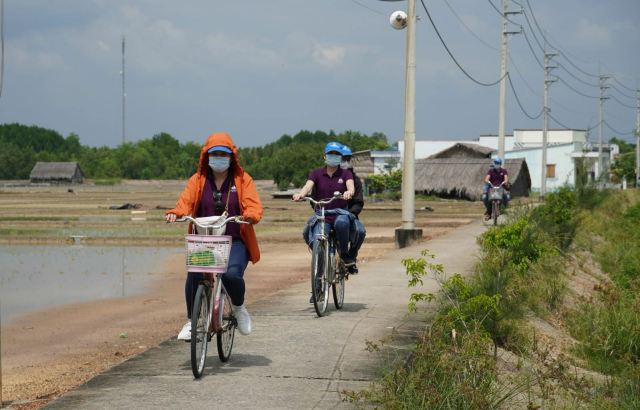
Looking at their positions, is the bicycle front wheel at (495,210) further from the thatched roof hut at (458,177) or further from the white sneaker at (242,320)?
the thatched roof hut at (458,177)

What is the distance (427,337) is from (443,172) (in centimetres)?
5450

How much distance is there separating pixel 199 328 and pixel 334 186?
144 inches

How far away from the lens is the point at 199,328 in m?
7.21

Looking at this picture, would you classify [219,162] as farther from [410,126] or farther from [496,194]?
[496,194]

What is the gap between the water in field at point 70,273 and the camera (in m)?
15.8

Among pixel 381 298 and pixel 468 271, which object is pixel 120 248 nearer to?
pixel 468 271

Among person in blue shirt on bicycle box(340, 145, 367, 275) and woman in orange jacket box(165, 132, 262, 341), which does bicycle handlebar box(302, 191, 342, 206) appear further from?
woman in orange jacket box(165, 132, 262, 341)

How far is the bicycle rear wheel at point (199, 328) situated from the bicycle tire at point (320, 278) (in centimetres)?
258

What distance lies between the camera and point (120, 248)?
2512cm

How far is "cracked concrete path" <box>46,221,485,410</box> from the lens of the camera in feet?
21.7

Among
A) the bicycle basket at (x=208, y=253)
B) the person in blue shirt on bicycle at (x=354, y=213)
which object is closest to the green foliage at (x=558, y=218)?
the person in blue shirt on bicycle at (x=354, y=213)

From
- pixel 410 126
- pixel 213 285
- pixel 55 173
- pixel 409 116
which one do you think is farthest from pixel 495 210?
pixel 55 173

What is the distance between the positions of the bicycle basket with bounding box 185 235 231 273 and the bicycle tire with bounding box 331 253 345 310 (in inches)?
132

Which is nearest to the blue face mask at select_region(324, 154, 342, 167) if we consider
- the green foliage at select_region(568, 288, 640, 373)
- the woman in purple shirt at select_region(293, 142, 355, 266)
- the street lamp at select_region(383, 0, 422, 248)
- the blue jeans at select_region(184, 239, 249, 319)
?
the woman in purple shirt at select_region(293, 142, 355, 266)
